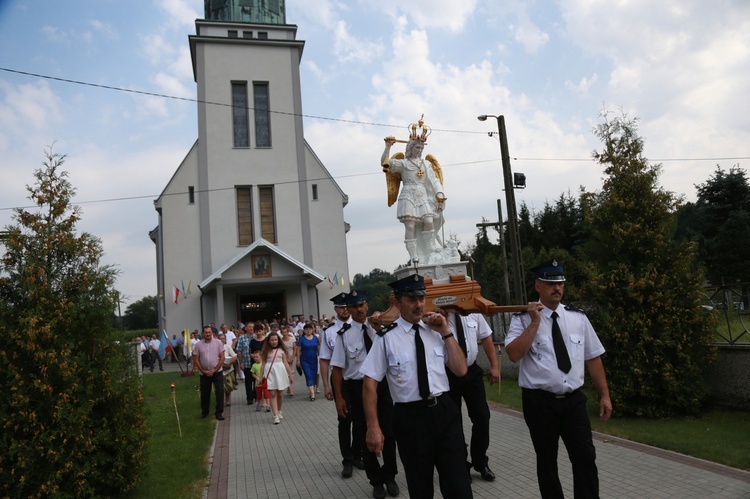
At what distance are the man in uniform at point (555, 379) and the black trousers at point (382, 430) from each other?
5.59 ft

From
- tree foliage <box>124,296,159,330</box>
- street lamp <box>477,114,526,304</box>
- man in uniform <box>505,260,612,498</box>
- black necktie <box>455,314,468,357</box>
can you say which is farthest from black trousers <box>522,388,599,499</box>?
tree foliage <box>124,296,159,330</box>

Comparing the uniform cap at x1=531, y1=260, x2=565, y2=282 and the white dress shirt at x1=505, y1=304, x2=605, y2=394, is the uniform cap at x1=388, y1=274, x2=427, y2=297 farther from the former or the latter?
the uniform cap at x1=531, y1=260, x2=565, y2=282

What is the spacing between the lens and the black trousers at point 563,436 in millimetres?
4184

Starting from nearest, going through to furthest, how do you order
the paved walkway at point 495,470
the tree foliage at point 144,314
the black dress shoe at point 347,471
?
the paved walkway at point 495,470 < the black dress shoe at point 347,471 < the tree foliage at point 144,314

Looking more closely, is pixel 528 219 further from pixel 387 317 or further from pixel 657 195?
pixel 387 317

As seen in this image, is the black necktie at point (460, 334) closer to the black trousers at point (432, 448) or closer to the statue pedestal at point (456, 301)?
the statue pedestal at point (456, 301)

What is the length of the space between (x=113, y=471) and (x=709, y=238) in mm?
34802

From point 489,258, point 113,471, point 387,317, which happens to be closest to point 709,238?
point 489,258

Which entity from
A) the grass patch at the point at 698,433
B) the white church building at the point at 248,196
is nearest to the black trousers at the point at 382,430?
the grass patch at the point at 698,433

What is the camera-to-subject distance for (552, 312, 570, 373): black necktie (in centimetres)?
432

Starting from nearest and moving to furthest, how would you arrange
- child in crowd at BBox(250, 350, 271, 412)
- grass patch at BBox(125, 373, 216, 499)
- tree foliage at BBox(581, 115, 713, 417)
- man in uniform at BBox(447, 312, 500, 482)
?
man in uniform at BBox(447, 312, 500, 482)
grass patch at BBox(125, 373, 216, 499)
tree foliage at BBox(581, 115, 713, 417)
child in crowd at BBox(250, 350, 271, 412)

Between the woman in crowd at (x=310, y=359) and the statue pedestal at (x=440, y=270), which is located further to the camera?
the woman in crowd at (x=310, y=359)

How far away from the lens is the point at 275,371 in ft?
37.3

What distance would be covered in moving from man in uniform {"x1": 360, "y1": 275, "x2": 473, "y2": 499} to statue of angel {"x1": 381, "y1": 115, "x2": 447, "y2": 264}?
22.0 ft
